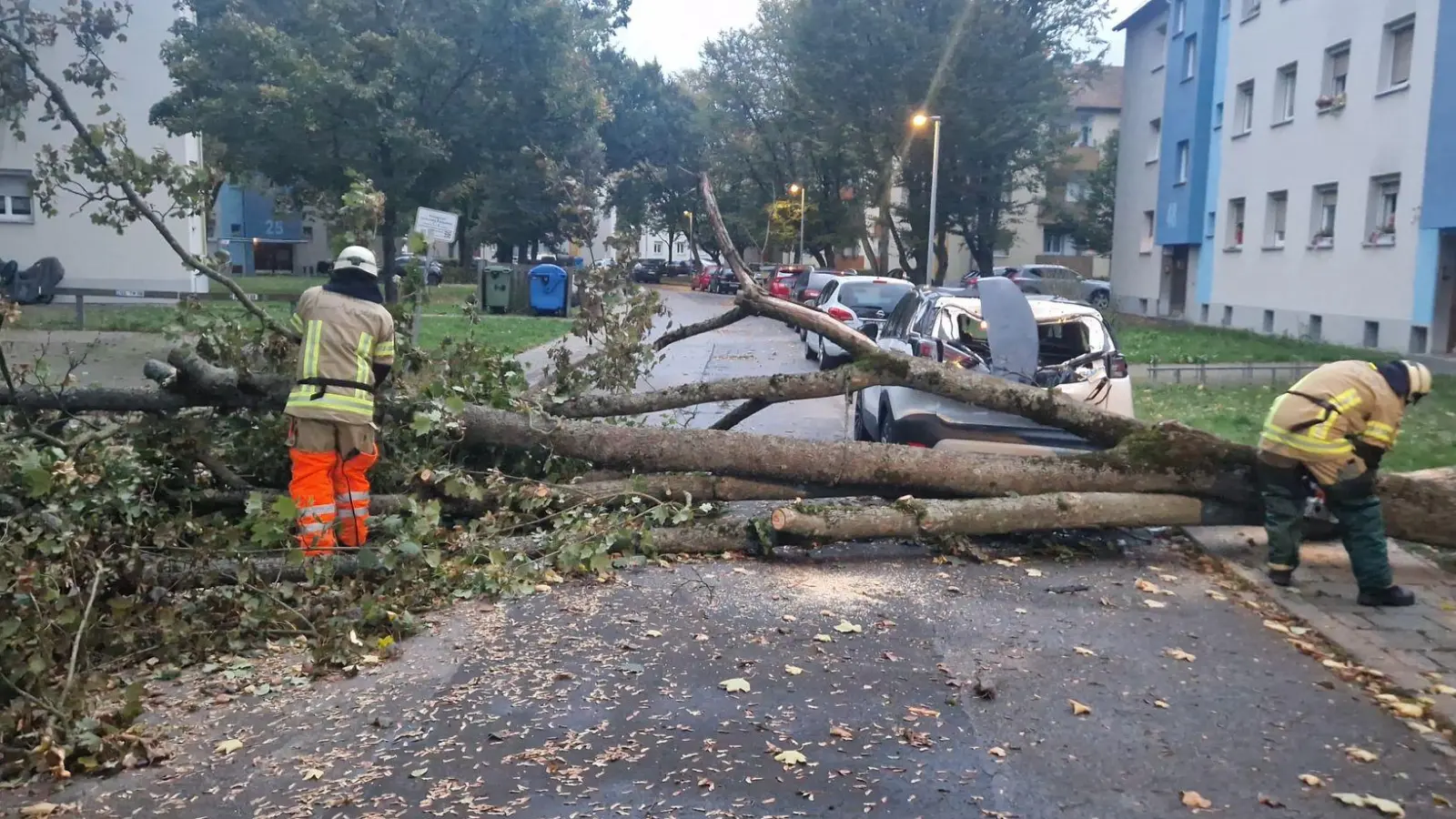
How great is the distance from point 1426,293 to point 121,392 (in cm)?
2029

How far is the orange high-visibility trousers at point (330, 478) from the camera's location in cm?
638

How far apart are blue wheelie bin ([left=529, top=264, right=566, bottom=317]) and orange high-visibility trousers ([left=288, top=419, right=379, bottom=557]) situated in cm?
A: 2512

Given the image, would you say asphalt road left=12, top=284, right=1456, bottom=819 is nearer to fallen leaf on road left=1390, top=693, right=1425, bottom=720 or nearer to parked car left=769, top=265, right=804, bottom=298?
fallen leaf on road left=1390, top=693, right=1425, bottom=720

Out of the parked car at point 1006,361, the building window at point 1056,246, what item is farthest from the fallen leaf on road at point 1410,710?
the building window at point 1056,246

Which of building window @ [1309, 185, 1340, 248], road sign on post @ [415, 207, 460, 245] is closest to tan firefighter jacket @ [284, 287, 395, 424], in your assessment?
road sign on post @ [415, 207, 460, 245]

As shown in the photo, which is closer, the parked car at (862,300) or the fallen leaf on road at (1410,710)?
the fallen leaf on road at (1410,710)

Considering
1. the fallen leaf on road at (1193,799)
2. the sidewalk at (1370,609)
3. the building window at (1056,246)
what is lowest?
the fallen leaf on road at (1193,799)

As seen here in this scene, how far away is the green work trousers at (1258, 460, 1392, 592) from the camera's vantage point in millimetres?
6129

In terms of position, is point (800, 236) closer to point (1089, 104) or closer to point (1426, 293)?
point (1089, 104)

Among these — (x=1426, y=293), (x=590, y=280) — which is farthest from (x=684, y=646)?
(x=1426, y=293)

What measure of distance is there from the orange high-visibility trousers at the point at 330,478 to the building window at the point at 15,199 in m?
28.3

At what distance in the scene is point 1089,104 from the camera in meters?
59.2

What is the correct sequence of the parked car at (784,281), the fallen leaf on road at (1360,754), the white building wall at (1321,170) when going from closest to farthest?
the fallen leaf on road at (1360,754) → the white building wall at (1321,170) → the parked car at (784,281)

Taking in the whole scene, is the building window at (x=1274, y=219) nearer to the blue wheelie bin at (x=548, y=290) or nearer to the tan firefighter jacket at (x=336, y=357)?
the blue wheelie bin at (x=548, y=290)
